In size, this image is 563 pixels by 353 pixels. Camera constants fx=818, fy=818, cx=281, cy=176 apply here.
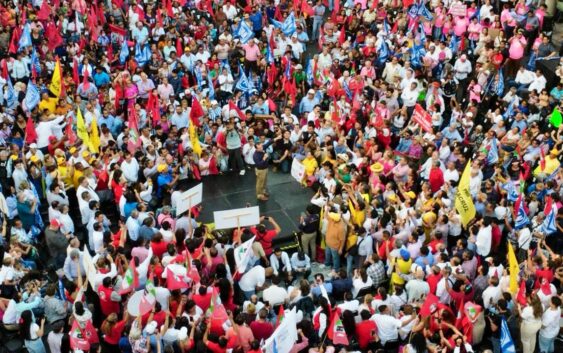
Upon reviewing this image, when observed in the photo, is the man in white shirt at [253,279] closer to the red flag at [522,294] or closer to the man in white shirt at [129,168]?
the man in white shirt at [129,168]

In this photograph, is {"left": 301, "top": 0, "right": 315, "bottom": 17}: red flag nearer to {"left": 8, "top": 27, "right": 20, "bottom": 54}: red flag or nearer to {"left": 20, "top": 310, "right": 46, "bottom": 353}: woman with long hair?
{"left": 8, "top": 27, "right": 20, "bottom": 54}: red flag

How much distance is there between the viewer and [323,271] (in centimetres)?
1584

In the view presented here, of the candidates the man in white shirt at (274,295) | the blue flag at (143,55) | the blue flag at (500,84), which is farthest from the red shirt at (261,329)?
the blue flag at (143,55)

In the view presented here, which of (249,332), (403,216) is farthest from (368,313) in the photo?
(403,216)

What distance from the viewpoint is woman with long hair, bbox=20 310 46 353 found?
12.6m

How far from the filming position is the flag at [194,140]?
→ 17500 mm

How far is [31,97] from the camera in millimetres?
18859

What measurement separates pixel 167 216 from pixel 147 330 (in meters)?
3.29

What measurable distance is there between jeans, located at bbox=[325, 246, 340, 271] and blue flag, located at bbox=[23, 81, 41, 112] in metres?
7.97

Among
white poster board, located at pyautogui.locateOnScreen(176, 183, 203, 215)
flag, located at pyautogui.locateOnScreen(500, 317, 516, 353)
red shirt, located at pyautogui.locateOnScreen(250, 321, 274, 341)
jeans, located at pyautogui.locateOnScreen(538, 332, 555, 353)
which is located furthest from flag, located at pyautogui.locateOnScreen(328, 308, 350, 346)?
white poster board, located at pyautogui.locateOnScreen(176, 183, 203, 215)

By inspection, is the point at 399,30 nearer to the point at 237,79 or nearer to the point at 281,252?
the point at 237,79

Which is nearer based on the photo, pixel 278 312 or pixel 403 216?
pixel 278 312

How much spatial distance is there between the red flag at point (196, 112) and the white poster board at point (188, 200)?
389cm

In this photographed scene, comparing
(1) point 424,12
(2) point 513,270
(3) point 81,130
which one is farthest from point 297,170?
(1) point 424,12
